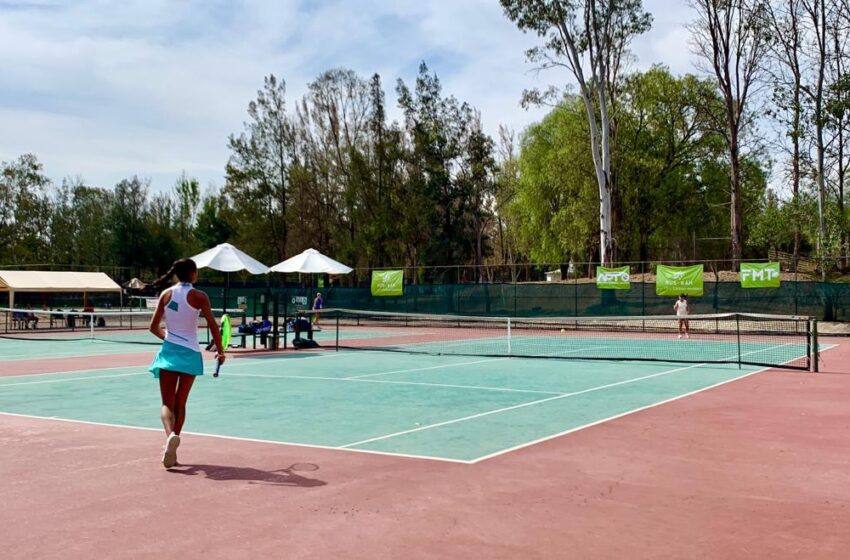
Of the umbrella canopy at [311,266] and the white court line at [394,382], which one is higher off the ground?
the umbrella canopy at [311,266]

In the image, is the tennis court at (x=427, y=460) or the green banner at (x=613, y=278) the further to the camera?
the green banner at (x=613, y=278)

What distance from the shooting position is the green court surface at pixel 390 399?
27.8 ft

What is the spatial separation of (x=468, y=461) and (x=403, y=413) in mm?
3088

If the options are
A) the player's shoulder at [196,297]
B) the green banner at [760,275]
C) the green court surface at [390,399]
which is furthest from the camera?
the green banner at [760,275]

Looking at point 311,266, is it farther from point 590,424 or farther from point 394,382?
point 590,424

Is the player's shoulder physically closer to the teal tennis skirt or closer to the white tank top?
the white tank top

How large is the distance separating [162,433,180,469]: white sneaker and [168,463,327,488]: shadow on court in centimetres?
6

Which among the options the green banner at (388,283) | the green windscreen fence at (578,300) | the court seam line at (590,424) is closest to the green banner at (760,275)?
the green windscreen fence at (578,300)

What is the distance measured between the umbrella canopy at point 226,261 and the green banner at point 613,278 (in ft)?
50.5

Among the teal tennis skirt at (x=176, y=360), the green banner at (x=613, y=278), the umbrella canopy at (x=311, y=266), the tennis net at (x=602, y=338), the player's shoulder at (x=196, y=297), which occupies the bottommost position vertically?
the tennis net at (x=602, y=338)

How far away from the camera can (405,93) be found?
52.9 meters

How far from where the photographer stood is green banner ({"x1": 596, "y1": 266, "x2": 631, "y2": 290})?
104 ft

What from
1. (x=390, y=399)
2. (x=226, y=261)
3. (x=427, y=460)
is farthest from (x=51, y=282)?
(x=427, y=460)

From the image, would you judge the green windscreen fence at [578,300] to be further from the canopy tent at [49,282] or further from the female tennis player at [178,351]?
the female tennis player at [178,351]
